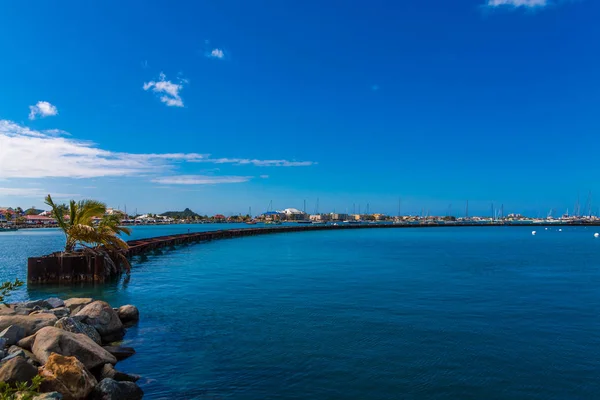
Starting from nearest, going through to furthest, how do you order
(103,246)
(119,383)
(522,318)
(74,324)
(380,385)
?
1. (119,383)
2. (380,385)
3. (74,324)
4. (522,318)
5. (103,246)

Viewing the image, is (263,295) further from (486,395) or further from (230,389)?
(486,395)

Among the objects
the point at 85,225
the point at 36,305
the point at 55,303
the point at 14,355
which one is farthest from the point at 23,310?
the point at 85,225

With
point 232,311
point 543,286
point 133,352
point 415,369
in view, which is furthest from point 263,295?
point 543,286

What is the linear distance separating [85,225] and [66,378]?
61.2 feet

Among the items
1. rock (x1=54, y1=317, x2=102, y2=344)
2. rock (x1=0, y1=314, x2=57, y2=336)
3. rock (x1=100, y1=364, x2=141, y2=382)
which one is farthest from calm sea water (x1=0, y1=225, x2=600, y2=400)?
rock (x1=0, y1=314, x2=57, y2=336)

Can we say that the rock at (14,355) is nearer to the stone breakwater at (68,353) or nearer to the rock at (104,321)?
the stone breakwater at (68,353)

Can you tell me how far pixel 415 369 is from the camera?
11023 millimetres

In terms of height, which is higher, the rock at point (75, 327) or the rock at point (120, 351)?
the rock at point (75, 327)

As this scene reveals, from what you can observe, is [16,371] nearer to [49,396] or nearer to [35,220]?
[49,396]

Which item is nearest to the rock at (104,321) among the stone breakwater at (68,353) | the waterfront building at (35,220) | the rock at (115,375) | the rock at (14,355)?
the stone breakwater at (68,353)

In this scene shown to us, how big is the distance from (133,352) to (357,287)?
14.6 meters

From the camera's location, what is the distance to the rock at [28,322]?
12008 mm

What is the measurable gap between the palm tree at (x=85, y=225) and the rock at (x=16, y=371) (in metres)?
17.7

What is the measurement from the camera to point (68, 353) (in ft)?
33.0
